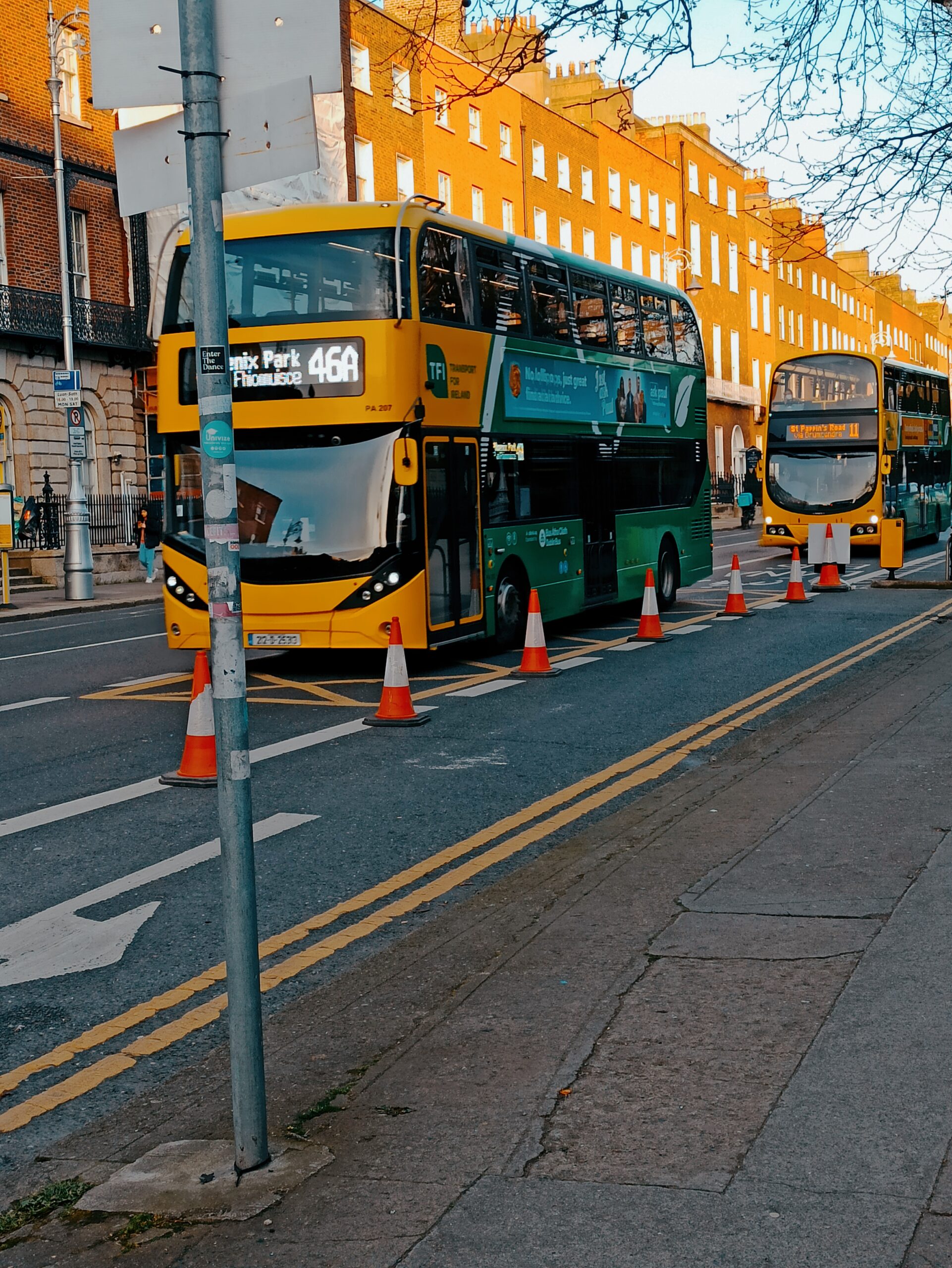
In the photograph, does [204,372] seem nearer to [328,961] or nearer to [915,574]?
[328,961]

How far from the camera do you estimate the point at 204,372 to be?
364cm

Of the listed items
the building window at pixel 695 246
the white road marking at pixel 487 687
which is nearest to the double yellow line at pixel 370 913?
the white road marking at pixel 487 687

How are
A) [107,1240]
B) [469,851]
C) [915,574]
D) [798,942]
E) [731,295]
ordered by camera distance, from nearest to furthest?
[107,1240] → [798,942] → [469,851] → [915,574] → [731,295]

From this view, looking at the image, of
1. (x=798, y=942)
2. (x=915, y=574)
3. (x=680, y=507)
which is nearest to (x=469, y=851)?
(x=798, y=942)

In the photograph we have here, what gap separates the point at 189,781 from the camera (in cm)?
884

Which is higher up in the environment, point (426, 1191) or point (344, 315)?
point (344, 315)

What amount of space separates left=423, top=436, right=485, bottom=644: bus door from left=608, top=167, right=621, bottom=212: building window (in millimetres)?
49098

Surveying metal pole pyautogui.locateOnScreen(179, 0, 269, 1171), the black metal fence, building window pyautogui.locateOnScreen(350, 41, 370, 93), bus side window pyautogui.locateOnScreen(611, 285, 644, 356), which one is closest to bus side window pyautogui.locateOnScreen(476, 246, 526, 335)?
bus side window pyautogui.locateOnScreen(611, 285, 644, 356)

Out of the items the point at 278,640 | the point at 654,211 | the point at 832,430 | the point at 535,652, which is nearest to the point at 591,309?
the point at 535,652

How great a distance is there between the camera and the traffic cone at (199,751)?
881cm

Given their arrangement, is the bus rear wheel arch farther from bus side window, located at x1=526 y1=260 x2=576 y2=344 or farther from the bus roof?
the bus roof

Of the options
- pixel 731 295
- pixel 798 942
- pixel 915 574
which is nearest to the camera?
pixel 798 942

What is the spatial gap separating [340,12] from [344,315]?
384 inches

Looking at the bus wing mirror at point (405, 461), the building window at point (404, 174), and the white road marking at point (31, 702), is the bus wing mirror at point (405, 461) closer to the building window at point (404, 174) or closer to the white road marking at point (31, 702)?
the white road marking at point (31, 702)
